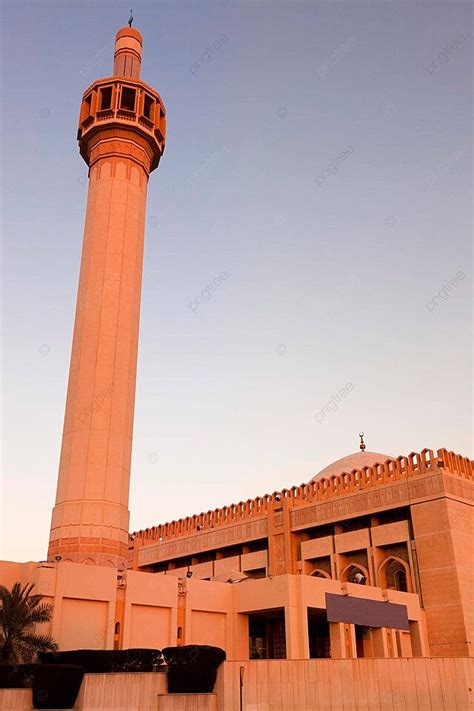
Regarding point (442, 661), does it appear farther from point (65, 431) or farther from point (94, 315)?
point (94, 315)

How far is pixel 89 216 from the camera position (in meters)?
34.8

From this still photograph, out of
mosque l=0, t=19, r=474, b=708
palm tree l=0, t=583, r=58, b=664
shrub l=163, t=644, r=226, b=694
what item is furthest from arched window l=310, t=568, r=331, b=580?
palm tree l=0, t=583, r=58, b=664

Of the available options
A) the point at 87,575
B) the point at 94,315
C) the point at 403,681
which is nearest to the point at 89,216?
the point at 94,315

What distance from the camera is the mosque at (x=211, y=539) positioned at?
2617 cm

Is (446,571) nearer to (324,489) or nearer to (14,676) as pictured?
(324,489)

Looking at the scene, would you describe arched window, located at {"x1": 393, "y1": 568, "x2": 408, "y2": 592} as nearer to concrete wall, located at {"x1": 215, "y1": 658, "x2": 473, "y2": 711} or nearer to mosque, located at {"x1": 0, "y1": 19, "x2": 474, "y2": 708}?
mosque, located at {"x1": 0, "y1": 19, "x2": 474, "y2": 708}

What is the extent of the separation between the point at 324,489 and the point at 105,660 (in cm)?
1883

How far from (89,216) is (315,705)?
80.1 feet

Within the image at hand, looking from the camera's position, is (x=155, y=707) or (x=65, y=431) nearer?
(x=155, y=707)

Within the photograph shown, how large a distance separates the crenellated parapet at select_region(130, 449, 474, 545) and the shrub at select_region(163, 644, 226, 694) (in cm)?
1590

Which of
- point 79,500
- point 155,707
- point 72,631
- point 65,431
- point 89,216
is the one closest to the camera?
point 155,707

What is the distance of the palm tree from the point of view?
71.0 ft

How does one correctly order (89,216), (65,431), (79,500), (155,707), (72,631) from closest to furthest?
(155,707) → (72,631) → (79,500) → (65,431) → (89,216)

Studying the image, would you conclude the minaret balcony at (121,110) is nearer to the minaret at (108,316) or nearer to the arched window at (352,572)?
the minaret at (108,316)
